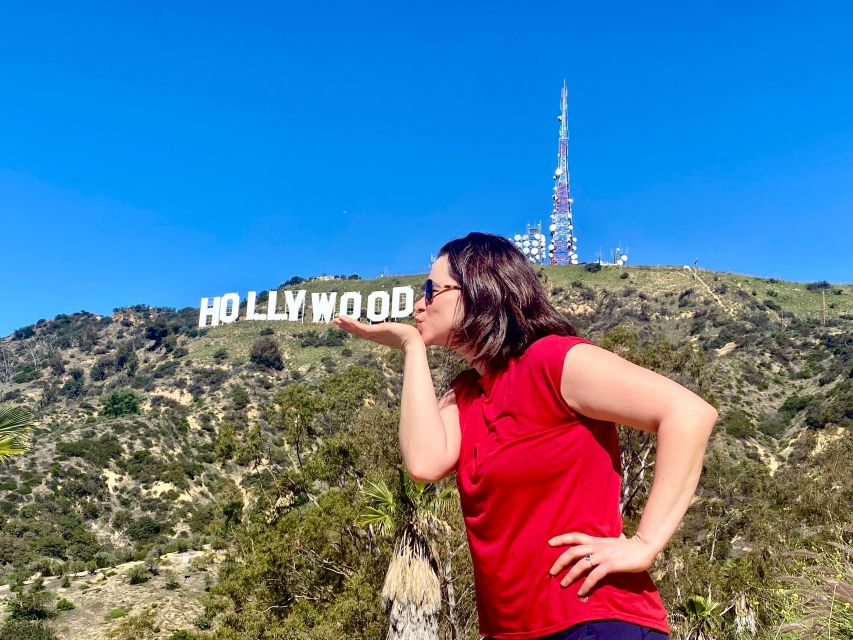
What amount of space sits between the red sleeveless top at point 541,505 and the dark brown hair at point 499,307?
0.27 feet

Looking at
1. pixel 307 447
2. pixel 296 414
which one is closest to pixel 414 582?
pixel 296 414

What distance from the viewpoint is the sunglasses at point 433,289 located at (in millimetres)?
1816

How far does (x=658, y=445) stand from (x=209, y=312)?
7739 centimetres

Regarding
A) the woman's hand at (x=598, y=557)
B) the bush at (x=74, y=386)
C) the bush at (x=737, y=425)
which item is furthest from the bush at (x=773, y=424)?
the bush at (x=74, y=386)

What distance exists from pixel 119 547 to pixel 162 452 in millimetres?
9542

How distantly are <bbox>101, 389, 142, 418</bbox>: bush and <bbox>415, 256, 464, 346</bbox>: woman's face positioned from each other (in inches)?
2171

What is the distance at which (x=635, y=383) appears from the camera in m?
1.47

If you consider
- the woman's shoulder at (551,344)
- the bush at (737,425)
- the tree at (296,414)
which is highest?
the bush at (737,425)

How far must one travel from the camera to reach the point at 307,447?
2027 centimetres

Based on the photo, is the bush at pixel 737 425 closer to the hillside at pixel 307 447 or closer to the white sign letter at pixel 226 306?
the hillside at pixel 307 447

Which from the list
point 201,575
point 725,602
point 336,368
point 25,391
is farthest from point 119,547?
point 25,391

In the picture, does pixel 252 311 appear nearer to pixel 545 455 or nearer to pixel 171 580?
pixel 171 580

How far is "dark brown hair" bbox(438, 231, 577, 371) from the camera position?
1.72m

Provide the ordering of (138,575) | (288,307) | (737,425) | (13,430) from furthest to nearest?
(288,307) < (737,425) < (138,575) < (13,430)
